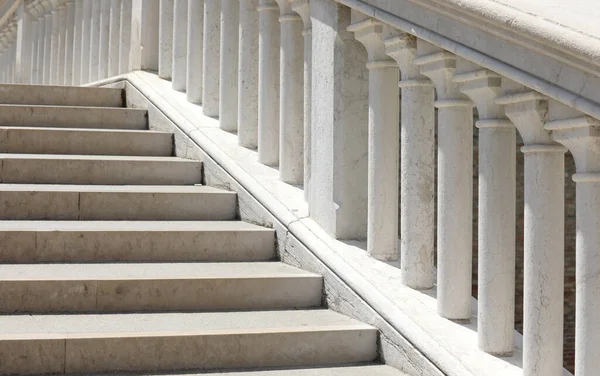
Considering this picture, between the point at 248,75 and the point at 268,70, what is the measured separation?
0.24 m

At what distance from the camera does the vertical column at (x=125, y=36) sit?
636 cm

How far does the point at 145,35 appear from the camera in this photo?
6070 mm

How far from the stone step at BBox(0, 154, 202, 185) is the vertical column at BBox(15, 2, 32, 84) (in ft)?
14.5

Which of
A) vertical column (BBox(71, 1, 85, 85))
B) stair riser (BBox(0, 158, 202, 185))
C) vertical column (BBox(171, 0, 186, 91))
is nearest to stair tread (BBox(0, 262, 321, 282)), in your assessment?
stair riser (BBox(0, 158, 202, 185))

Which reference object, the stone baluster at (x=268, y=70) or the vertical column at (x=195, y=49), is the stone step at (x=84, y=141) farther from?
the stone baluster at (x=268, y=70)

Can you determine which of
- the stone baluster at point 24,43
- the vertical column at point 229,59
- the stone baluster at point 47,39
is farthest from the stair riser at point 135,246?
the stone baluster at point 24,43

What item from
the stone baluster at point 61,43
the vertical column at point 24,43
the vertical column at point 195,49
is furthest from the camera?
the vertical column at point 24,43

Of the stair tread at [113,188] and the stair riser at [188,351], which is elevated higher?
the stair tread at [113,188]

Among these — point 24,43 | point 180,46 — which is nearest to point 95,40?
point 180,46

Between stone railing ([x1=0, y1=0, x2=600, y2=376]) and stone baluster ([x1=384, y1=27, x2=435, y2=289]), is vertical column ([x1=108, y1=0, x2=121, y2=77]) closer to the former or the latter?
stone railing ([x1=0, y1=0, x2=600, y2=376])

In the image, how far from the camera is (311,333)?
3.27 m

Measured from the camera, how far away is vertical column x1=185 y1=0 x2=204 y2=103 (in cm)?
533

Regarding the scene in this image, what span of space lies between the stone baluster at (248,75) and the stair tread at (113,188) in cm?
34

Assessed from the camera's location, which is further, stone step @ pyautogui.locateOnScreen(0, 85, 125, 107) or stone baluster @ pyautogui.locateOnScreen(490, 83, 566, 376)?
stone step @ pyautogui.locateOnScreen(0, 85, 125, 107)
